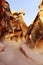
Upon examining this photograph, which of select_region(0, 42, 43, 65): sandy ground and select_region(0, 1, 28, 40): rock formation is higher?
select_region(0, 42, 43, 65): sandy ground

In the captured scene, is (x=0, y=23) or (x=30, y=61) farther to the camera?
(x=0, y=23)

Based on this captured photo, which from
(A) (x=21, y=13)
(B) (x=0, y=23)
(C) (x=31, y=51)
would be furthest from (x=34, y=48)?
(A) (x=21, y=13)

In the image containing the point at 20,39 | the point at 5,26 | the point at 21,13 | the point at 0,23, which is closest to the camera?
the point at 0,23

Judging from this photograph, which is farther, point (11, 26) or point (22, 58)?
point (11, 26)

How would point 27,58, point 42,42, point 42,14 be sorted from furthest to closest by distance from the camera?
point 42,14 → point 42,42 → point 27,58

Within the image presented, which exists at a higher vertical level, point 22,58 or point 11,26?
point 22,58

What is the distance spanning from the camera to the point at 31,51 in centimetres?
1070

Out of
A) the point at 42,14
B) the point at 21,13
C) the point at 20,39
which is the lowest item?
the point at 20,39

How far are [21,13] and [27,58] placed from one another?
68.1 feet

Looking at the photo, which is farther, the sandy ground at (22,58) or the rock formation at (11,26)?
the rock formation at (11,26)

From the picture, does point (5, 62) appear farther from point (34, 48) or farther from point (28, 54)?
point (34, 48)

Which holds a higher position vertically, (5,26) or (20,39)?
(5,26)

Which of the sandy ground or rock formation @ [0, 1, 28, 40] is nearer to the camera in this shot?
the sandy ground

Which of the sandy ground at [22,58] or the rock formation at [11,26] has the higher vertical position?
the sandy ground at [22,58]
